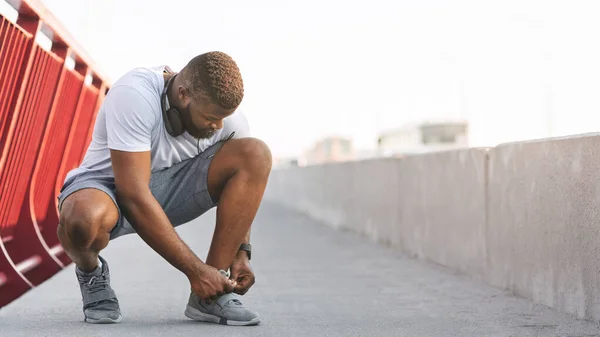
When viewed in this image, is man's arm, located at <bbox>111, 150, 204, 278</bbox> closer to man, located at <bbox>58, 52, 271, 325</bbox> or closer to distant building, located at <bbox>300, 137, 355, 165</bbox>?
man, located at <bbox>58, 52, 271, 325</bbox>

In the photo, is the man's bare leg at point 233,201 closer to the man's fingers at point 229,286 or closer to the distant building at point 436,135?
the man's fingers at point 229,286

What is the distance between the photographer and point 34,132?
22.5 ft

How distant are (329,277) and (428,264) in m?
1.14

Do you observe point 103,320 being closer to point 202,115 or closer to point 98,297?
point 98,297

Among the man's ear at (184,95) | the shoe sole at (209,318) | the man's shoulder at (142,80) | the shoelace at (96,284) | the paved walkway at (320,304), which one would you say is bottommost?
the paved walkway at (320,304)

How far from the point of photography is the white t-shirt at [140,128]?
4.57m

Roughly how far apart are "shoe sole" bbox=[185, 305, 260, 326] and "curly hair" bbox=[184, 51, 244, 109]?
38.2 inches

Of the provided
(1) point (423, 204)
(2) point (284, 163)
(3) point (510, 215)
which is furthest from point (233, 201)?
(2) point (284, 163)

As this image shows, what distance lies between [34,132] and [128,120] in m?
2.45

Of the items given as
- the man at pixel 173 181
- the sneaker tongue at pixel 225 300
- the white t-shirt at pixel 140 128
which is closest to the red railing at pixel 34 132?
the white t-shirt at pixel 140 128

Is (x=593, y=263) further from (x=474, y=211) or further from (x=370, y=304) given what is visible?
(x=474, y=211)

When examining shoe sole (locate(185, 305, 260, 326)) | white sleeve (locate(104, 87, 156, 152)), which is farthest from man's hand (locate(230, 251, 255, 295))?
white sleeve (locate(104, 87, 156, 152))

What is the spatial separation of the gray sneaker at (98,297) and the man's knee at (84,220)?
275 millimetres

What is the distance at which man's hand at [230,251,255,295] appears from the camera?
4.98 m
